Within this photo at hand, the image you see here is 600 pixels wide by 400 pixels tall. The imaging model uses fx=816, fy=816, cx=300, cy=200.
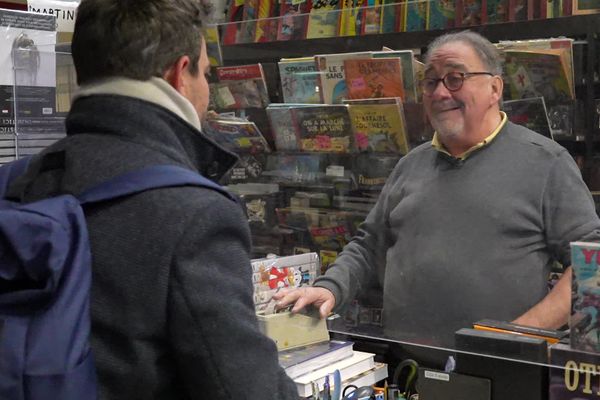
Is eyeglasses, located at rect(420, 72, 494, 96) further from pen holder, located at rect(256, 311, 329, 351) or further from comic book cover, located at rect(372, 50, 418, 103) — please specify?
pen holder, located at rect(256, 311, 329, 351)

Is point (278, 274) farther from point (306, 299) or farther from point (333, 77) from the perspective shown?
point (333, 77)

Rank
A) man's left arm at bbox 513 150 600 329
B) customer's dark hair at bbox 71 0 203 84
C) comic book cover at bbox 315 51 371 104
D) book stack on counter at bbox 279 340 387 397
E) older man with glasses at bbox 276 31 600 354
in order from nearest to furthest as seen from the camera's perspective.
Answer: customer's dark hair at bbox 71 0 203 84 → book stack on counter at bbox 279 340 387 397 → man's left arm at bbox 513 150 600 329 → older man with glasses at bbox 276 31 600 354 → comic book cover at bbox 315 51 371 104

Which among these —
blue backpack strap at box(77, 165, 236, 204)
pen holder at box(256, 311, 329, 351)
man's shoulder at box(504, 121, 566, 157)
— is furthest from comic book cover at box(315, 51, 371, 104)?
blue backpack strap at box(77, 165, 236, 204)

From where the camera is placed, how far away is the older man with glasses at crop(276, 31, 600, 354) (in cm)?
211

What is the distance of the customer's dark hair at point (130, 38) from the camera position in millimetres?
1158

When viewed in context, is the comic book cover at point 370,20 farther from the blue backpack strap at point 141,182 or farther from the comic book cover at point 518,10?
the blue backpack strap at point 141,182

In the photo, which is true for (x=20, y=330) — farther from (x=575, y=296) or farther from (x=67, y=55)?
(x=67, y=55)

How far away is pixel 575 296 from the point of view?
1.54 metres

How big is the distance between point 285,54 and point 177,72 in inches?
61.2

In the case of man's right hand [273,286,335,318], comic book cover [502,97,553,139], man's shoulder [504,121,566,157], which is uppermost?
comic book cover [502,97,553,139]

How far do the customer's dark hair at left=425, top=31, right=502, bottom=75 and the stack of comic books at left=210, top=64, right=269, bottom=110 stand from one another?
639 mm

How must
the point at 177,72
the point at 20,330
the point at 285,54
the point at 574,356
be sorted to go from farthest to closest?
the point at 285,54
the point at 574,356
the point at 177,72
the point at 20,330

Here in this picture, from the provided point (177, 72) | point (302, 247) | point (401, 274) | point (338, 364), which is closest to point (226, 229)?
point (177, 72)

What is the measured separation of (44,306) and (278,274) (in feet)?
3.29
